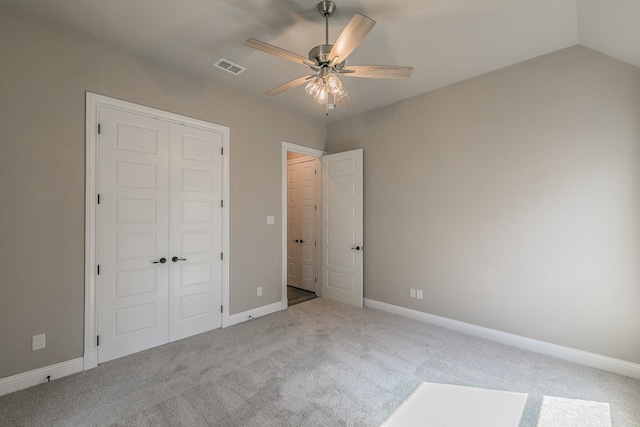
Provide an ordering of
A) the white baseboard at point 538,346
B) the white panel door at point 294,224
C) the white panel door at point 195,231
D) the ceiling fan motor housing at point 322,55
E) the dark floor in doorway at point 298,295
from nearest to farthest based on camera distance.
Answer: the ceiling fan motor housing at point 322,55, the white baseboard at point 538,346, the white panel door at point 195,231, the dark floor in doorway at point 298,295, the white panel door at point 294,224

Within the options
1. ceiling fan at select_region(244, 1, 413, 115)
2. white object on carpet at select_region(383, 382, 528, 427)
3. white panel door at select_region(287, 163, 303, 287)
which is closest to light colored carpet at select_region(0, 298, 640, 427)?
white object on carpet at select_region(383, 382, 528, 427)

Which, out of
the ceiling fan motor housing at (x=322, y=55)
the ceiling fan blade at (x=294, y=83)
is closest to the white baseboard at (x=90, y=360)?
the ceiling fan blade at (x=294, y=83)

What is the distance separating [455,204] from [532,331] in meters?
1.54

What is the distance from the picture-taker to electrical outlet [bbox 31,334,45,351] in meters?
2.30

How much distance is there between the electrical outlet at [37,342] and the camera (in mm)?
2301

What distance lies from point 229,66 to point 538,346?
14.3ft

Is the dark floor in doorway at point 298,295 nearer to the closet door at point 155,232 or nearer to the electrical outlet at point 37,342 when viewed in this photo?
the closet door at point 155,232

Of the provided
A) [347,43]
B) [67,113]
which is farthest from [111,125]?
[347,43]

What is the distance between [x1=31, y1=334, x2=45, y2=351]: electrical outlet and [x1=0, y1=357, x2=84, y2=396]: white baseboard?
178 millimetres

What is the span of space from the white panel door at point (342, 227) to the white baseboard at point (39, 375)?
320 centimetres

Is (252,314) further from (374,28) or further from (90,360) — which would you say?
(374,28)

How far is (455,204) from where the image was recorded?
345 centimetres

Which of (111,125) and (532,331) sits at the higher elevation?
(111,125)

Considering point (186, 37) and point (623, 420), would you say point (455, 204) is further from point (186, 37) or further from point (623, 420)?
point (186, 37)
